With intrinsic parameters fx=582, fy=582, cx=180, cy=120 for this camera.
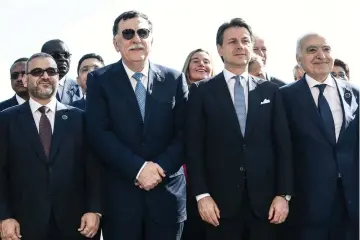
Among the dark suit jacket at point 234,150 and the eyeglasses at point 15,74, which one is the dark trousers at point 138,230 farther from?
the eyeglasses at point 15,74

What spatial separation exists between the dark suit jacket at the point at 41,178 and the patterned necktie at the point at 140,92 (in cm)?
65

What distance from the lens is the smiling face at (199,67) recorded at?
7.21m

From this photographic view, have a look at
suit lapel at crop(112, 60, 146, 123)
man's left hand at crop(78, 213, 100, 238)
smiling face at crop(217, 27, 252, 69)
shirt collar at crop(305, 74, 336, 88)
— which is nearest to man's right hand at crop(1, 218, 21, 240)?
man's left hand at crop(78, 213, 100, 238)

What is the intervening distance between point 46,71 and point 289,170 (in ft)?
8.14

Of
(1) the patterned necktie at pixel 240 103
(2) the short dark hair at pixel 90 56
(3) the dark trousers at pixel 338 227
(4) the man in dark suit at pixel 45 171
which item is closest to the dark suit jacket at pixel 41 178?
(4) the man in dark suit at pixel 45 171

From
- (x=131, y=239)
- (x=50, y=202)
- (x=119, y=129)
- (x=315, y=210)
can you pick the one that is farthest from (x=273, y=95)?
(x=50, y=202)

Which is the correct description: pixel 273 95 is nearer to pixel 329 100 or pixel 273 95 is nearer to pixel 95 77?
pixel 329 100

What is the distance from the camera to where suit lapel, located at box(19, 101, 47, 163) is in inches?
212

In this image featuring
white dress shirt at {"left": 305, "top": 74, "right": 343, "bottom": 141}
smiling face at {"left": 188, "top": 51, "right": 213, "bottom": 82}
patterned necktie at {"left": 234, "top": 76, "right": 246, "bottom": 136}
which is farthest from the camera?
smiling face at {"left": 188, "top": 51, "right": 213, "bottom": 82}

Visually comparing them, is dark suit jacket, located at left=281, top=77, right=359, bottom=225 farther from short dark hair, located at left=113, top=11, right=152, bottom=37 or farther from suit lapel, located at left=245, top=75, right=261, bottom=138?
short dark hair, located at left=113, top=11, right=152, bottom=37

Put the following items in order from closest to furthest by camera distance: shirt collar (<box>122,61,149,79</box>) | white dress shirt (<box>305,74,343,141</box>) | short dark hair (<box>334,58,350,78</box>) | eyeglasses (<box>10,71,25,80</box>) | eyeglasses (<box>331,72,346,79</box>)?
white dress shirt (<box>305,74,343,141</box>) → shirt collar (<box>122,61,149,79</box>) → eyeglasses (<box>10,71,25,80</box>) → eyeglasses (<box>331,72,346,79</box>) → short dark hair (<box>334,58,350,78</box>)

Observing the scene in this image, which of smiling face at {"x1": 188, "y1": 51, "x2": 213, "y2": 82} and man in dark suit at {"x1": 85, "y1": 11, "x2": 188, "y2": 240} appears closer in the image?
man in dark suit at {"x1": 85, "y1": 11, "x2": 188, "y2": 240}

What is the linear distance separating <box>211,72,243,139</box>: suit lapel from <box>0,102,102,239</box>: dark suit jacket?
4.36 ft

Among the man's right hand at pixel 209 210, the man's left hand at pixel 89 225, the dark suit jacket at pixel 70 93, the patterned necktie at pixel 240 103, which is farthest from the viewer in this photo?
the dark suit jacket at pixel 70 93
